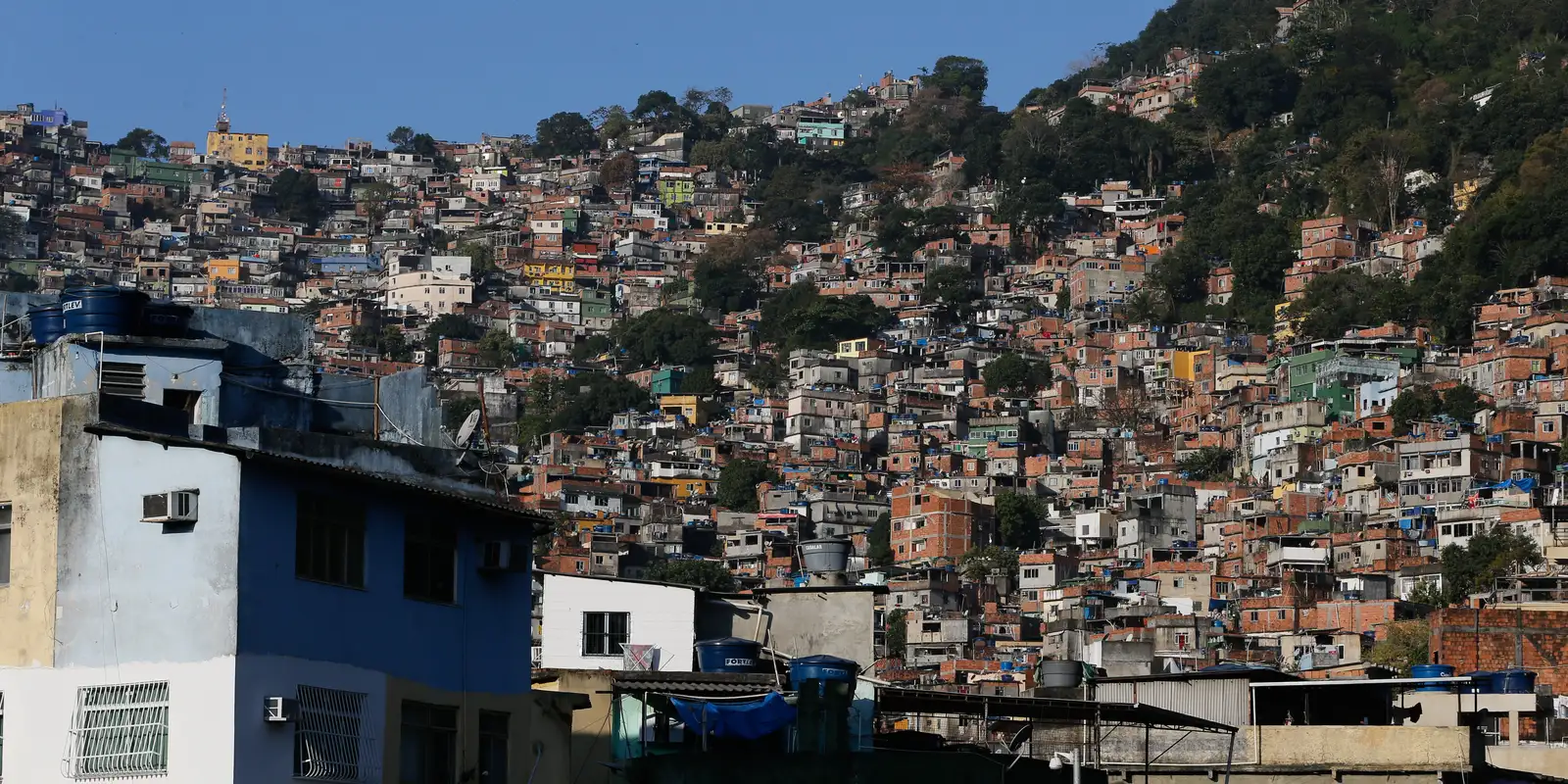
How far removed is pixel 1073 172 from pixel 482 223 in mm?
46022

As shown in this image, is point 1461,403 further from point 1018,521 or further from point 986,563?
point 986,563

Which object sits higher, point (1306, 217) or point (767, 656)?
point (1306, 217)

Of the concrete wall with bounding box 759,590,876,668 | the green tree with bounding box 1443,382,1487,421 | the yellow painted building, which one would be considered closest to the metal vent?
the concrete wall with bounding box 759,590,876,668

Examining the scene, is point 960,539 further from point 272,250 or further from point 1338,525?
point 272,250

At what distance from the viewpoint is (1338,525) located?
9788 centimetres

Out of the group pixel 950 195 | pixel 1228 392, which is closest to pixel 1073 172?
pixel 950 195

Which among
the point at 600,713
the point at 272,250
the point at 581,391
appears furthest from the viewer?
the point at 272,250

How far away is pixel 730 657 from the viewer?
21062 millimetres

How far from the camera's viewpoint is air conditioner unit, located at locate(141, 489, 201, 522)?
638 inches

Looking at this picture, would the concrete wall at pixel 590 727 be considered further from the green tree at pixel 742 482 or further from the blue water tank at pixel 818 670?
the green tree at pixel 742 482

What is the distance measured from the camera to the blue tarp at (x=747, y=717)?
18.8 meters

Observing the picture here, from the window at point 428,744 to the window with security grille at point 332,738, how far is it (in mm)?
449

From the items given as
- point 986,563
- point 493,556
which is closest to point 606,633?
point 493,556

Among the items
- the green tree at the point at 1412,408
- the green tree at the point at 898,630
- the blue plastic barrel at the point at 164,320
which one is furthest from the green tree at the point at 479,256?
the blue plastic barrel at the point at 164,320
